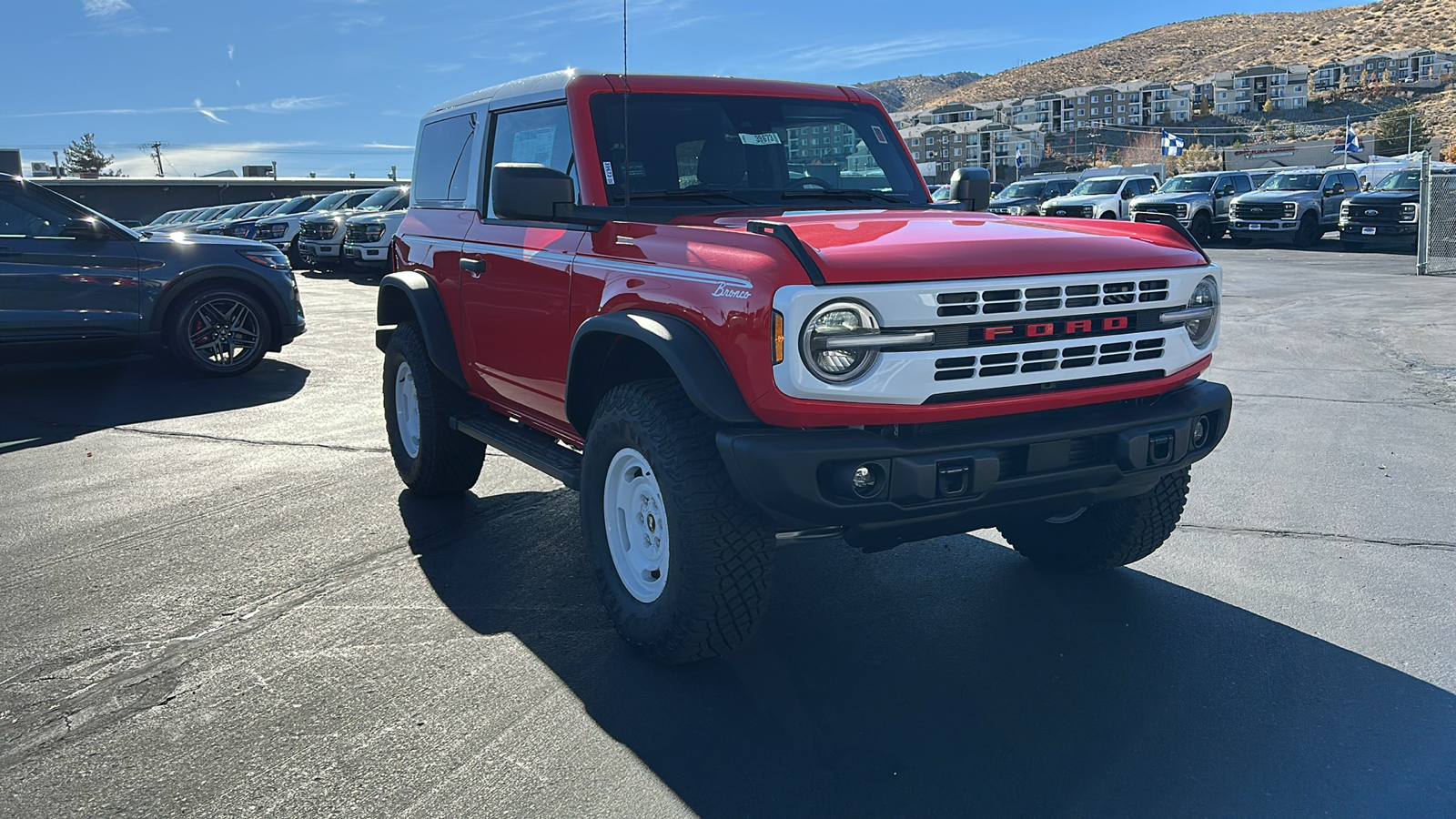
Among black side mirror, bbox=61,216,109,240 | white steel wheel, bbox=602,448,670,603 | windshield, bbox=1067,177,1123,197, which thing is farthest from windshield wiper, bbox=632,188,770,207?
windshield, bbox=1067,177,1123,197

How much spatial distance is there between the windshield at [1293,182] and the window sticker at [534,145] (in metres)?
28.4

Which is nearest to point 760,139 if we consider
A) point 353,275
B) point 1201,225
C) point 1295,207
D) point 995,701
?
point 995,701

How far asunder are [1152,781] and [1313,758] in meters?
0.49

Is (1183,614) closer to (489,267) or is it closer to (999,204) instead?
(489,267)

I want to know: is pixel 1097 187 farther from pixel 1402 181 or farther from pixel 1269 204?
pixel 1402 181

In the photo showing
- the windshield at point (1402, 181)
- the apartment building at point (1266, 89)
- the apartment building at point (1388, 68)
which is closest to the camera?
the windshield at point (1402, 181)

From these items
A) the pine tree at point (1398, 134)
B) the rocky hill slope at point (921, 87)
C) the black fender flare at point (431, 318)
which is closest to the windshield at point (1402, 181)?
the black fender flare at point (431, 318)

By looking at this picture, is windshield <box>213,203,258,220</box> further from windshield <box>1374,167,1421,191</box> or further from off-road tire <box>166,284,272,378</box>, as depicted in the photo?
windshield <box>1374,167,1421,191</box>

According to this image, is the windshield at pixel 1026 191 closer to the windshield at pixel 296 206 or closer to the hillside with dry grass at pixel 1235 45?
the windshield at pixel 296 206

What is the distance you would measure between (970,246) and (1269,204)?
89.8 feet

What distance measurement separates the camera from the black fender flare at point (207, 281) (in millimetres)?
9680

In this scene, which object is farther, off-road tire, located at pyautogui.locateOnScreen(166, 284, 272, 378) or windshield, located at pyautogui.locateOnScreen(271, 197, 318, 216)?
windshield, located at pyautogui.locateOnScreen(271, 197, 318, 216)

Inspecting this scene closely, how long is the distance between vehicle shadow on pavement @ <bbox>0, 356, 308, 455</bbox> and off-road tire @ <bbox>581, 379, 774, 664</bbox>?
572 centimetres

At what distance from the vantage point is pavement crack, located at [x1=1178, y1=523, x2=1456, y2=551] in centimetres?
492
